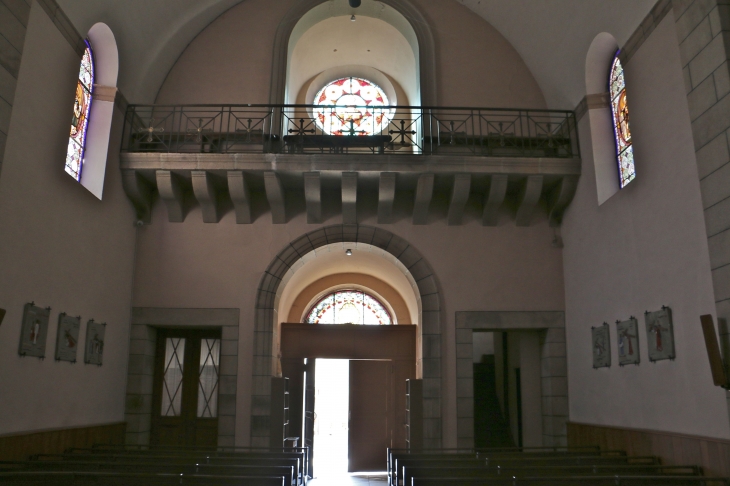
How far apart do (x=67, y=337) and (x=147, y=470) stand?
2.42 metres

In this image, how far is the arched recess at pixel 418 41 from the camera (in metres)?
10.8

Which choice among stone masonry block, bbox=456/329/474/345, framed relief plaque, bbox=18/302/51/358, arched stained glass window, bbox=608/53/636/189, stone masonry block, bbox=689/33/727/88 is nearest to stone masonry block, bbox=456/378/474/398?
stone masonry block, bbox=456/329/474/345

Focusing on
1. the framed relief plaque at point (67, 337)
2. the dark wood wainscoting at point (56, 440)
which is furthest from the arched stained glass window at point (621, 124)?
the dark wood wainscoting at point (56, 440)

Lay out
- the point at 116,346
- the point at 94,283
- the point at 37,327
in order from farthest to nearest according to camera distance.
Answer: the point at 116,346 → the point at 94,283 → the point at 37,327

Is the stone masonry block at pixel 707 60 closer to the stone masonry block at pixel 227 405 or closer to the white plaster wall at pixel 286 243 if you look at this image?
the white plaster wall at pixel 286 243

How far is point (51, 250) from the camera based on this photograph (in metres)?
7.43

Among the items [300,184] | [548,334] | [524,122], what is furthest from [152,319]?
[524,122]

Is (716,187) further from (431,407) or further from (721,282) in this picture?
(431,407)

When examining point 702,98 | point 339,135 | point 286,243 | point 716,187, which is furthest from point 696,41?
point 286,243

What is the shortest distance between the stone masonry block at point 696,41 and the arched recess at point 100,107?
7.12 meters

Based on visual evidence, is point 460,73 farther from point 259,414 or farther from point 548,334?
point 259,414

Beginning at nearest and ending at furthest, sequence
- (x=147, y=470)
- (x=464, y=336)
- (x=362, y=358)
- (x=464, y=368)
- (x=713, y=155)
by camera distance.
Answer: (x=713, y=155) < (x=147, y=470) < (x=464, y=368) < (x=464, y=336) < (x=362, y=358)

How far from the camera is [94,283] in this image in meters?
8.56

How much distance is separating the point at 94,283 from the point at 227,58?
461 centimetres
